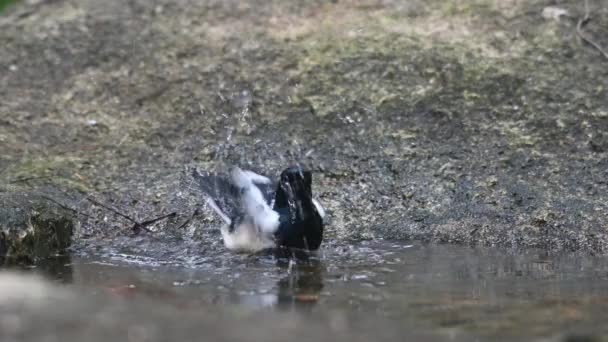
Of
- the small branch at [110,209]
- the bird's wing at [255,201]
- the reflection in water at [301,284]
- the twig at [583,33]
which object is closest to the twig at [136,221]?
the small branch at [110,209]

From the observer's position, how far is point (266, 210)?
17.9ft

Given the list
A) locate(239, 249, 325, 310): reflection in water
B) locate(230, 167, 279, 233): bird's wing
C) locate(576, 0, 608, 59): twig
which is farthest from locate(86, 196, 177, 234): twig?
locate(576, 0, 608, 59): twig

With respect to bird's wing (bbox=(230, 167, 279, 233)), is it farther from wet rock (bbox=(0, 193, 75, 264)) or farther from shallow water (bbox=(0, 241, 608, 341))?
wet rock (bbox=(0, 193, 75, 264))

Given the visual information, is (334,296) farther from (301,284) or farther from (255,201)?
(255,201)

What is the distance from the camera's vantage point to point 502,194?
5582 millimetres

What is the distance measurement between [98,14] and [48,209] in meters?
3.08

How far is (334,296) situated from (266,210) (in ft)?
4.41

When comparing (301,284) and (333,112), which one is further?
(333,112)

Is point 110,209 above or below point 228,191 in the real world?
below

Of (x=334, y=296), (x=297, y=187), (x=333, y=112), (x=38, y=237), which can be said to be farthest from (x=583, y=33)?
(x=38, y=237)

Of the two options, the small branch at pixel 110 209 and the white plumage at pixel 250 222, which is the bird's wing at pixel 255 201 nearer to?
the white plumage at pixel 250 222

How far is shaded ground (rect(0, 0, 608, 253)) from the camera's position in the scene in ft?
18.4

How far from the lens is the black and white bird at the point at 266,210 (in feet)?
17.0

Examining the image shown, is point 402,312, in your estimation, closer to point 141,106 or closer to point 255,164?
point 255,164
